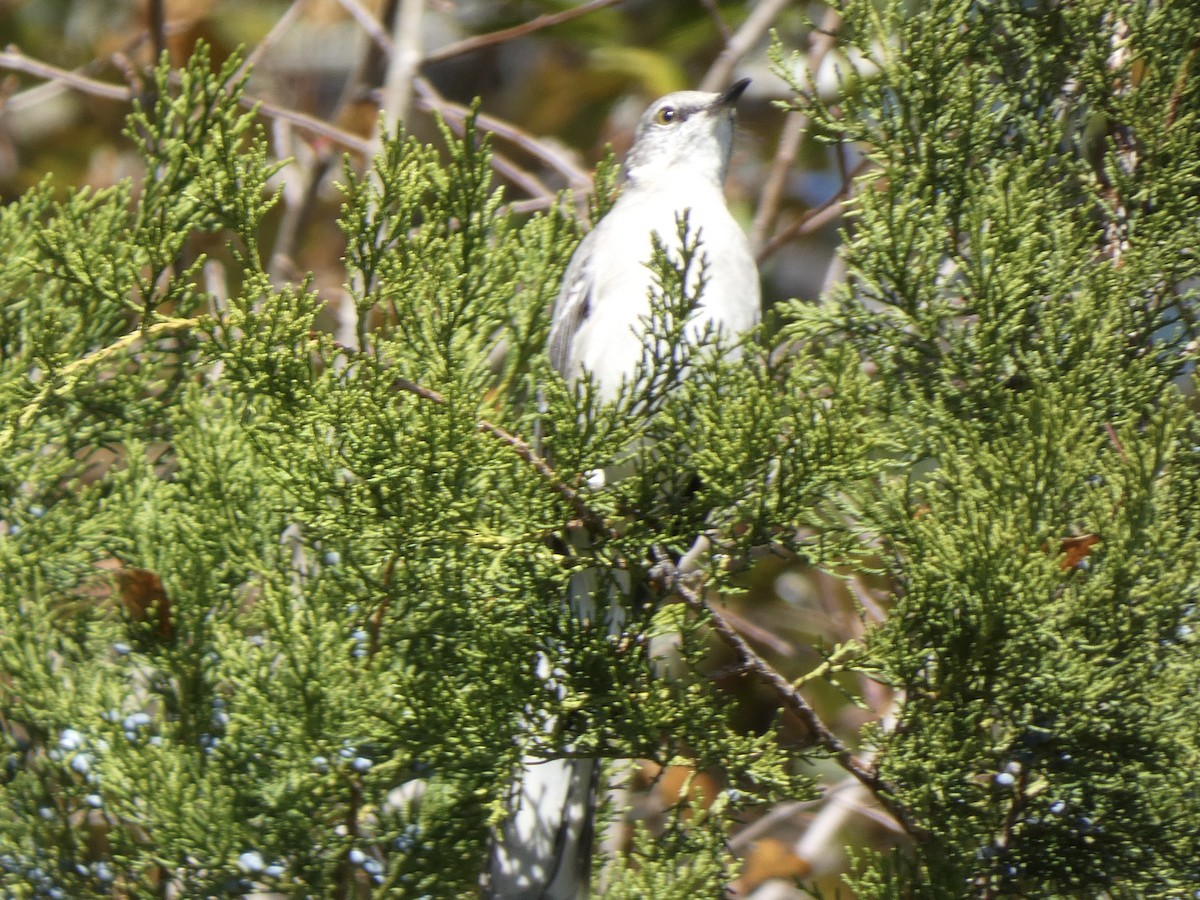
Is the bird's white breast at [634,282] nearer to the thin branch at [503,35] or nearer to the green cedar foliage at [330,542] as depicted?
the green cedar foliage at [330,542]

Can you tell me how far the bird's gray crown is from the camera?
12.3 feet

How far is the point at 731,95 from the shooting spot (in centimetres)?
367

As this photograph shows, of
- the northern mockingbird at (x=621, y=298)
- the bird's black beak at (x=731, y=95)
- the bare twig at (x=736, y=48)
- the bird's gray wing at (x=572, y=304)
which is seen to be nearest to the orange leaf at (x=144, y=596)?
the northern mockingbird at (x=621, y=298)

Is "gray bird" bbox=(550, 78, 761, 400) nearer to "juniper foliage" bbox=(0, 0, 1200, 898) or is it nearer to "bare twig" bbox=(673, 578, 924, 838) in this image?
"juniper foliage" bbox=(0, 0, 1200, 898)

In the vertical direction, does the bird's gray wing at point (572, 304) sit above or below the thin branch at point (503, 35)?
below

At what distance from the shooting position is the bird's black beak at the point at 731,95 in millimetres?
3569

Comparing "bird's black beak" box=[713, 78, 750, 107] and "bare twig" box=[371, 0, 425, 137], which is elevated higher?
"bare twig" box=[371, 0, 425, 137]

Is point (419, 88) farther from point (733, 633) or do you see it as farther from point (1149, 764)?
point (1149, 764)

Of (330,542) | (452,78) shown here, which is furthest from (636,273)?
(452,78)

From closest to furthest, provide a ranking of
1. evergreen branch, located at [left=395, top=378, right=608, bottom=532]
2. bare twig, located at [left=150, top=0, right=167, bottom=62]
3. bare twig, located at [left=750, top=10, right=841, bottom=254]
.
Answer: evergreen branch, located at [left=395, top=378, right=608, bottom=532] → bare twig, located at [left=150, top=0, right=167, bottom=62] → bare twig, located at [left=750, top=10, right=841, bottom=254]

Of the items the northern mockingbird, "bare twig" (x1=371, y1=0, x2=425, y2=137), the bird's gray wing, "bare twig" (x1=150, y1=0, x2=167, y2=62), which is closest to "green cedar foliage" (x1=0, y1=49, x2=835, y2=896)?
the northern mockingbird

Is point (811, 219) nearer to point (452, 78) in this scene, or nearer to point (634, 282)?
point (634, 282)

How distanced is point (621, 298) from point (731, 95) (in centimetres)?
98

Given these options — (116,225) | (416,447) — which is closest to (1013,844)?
(416,447)
